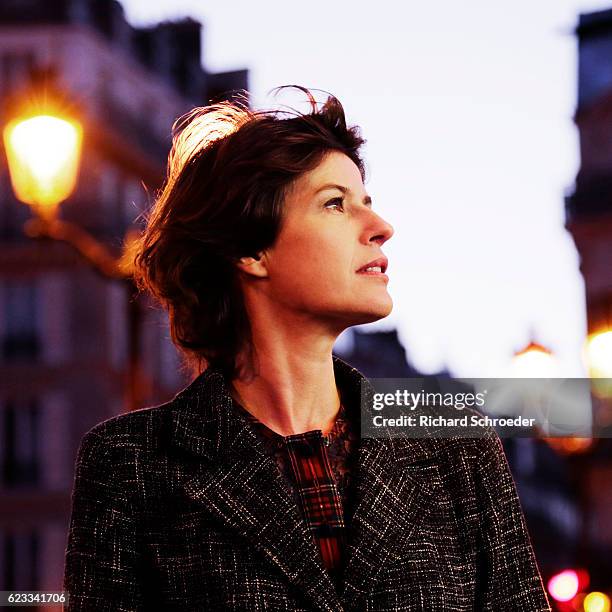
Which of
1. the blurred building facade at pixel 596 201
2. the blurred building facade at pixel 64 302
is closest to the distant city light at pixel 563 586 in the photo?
the blurred building facade at pixel 64 302

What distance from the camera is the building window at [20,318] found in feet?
81.7

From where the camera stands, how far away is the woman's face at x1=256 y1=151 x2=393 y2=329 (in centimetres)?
247

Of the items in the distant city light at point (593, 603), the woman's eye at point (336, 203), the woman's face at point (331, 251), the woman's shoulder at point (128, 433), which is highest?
the woman's eye at point (336, 203)

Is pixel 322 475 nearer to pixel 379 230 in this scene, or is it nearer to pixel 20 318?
pixel 379 230

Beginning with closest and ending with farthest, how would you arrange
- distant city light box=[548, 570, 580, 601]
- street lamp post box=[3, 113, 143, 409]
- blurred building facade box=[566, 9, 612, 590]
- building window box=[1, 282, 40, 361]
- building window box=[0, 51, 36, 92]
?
distant city light box=[548, 570, 580, 601], street lamp post box=[3, 113, 143, 409], blurred building facade box=[566, 9, 612, 590], building window box=[1, 282, 40, 361], building window box=[0, 51, 36, 92]

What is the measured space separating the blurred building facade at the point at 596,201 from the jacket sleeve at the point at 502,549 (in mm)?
21495

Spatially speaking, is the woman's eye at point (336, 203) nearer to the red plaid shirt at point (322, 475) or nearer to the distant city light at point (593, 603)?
the red plaid shirt at point (322, 475)

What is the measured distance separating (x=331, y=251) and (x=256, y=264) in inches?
9.1

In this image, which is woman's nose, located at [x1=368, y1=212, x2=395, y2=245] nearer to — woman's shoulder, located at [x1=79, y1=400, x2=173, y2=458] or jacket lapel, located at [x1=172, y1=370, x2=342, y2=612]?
jacket lapel, located at [x1=172, y1=370, x2=342, y2=612]

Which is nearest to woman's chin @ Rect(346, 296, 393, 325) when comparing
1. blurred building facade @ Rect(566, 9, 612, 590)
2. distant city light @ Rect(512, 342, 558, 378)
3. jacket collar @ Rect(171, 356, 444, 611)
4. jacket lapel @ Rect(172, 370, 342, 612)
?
jacket collar @ Rect(171, 356, 444, 611)

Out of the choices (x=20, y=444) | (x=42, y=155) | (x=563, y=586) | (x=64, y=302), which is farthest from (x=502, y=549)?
(x=64, y=302)

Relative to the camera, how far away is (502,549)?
2.52 meters

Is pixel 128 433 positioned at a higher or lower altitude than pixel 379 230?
lower

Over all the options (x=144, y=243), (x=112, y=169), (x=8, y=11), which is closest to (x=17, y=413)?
(x=112, y=169)
